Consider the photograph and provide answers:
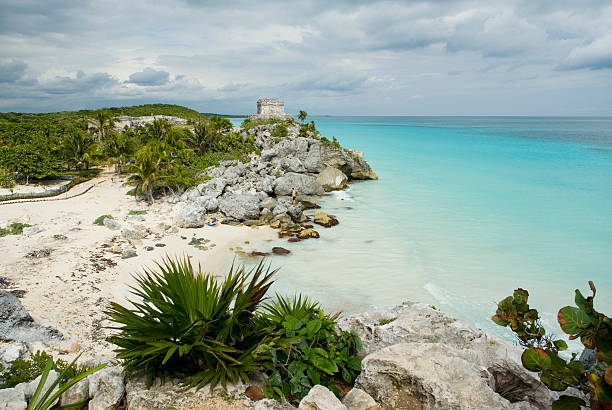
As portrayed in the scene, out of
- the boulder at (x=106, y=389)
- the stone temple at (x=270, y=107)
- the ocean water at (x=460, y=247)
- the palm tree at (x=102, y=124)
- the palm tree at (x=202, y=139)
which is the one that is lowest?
the ocean water at (x=460, y=247)

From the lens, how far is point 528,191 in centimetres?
2939

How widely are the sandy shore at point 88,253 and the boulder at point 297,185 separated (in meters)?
6.82

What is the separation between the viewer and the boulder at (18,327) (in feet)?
23.4

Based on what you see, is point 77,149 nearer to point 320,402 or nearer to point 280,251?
point 280,251

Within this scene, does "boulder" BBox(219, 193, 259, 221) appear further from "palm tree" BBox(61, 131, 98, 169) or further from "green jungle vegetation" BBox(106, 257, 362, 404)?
"palm tree" BBox(61, 131, 98, 169)

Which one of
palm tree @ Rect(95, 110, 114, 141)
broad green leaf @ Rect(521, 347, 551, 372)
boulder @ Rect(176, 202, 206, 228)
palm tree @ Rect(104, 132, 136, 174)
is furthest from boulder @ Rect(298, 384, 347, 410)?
palm tree @ Rect(95, 110, 114, 141)

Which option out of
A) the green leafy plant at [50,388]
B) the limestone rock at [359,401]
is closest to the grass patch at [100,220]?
the green leafy plant at [50,388]

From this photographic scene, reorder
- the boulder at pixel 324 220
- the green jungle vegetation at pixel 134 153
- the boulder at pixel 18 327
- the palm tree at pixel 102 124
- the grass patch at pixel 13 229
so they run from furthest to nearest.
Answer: the palm tree at pixel 102 124
the green jungle vegetation at pixel 134 153
the boulder at pixel 324 220
the grass patch at pixel 13 229
the boulder at pixel 18 327

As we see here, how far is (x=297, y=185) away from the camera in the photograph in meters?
25.0

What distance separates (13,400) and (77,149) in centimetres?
3003

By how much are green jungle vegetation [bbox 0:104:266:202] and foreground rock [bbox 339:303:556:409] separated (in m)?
20.0

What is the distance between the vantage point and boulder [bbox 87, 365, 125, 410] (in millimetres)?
3645

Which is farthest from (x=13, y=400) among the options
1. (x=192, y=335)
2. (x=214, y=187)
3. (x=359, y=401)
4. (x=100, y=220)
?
(x=214, y=187)

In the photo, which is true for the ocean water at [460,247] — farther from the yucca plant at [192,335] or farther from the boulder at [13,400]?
the boulder at [13,400]
